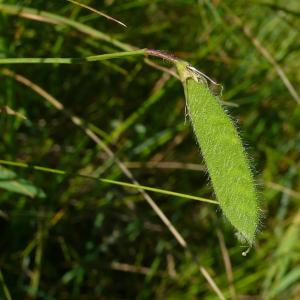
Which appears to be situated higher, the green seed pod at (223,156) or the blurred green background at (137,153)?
the green seed pod at (223,156)

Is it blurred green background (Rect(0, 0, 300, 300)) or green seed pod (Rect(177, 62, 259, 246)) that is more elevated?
green seed pod (Rect(177, 62, 259, 246))

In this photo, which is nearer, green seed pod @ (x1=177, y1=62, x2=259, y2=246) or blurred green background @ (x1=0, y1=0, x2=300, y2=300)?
green seed pod @ (x1=177, y1=62, x2=259, y2=246)

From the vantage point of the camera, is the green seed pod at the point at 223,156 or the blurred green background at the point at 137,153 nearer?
the green seed pod at the point at 223,156

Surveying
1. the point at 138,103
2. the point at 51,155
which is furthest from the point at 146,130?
the point at 51,155

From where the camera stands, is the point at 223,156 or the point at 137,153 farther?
the point at 137,153

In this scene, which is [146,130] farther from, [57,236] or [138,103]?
[57,236]
